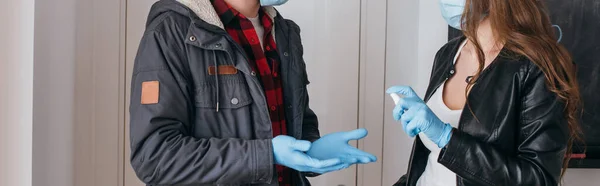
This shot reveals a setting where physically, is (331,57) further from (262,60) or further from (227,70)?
(227,70)

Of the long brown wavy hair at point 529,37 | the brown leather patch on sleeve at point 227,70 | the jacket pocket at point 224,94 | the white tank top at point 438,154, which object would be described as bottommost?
the white tank top at point 438,154

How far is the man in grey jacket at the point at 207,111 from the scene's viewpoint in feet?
4.21

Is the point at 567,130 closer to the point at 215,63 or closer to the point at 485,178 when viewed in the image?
the point at 485,178

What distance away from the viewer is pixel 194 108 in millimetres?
1350

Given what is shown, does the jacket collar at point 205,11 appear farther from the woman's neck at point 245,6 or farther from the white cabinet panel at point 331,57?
the white cabinet panel at point 331,57

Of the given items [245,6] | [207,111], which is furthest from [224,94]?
[245,6]

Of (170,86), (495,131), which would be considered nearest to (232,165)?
(170,86)

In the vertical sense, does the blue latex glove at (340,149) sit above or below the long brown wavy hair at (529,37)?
below

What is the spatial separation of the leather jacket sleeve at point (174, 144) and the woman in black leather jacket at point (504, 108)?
1.23 feet

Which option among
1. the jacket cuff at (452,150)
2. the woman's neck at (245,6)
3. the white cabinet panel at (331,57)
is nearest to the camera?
the jacket cuff at (452,150)

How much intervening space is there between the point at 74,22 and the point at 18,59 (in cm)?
33

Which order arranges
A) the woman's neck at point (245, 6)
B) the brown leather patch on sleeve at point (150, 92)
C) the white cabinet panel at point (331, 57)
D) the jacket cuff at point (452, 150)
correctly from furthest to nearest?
the white cabinet panel at point (331, 57), the woman's neck at point (245, 6), the jacket cuff at point (452, 150), the brown leather patch on sleeve at point (150, 92)

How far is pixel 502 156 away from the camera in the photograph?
4.52ft

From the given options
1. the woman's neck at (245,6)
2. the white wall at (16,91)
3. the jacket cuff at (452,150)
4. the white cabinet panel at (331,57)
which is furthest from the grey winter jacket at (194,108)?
the white cabinet panel at (331,57)
